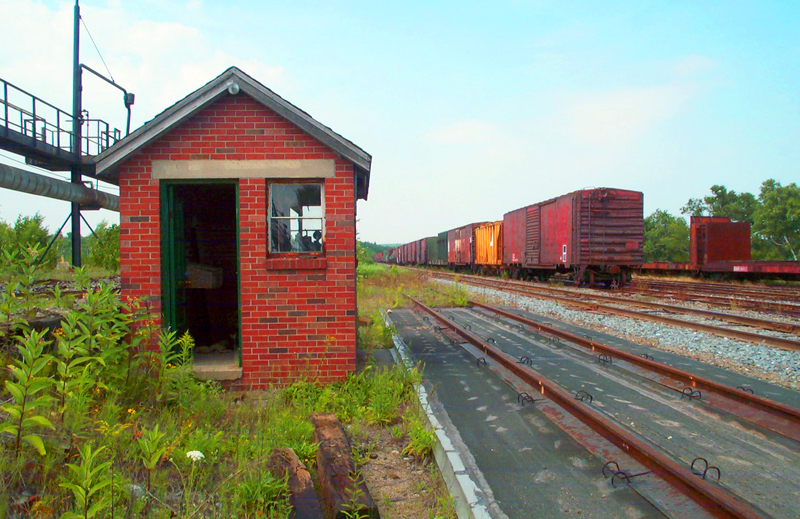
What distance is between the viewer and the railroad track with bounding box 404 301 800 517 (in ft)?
11.3

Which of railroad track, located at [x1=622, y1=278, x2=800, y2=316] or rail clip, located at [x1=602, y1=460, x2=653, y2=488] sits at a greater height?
railroad track, located at [x1=622, y1=278, x2=800, y2=316]

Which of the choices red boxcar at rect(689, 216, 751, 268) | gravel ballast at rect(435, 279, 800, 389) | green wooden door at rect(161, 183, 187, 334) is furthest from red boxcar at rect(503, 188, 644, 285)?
green wooden door at rect(161, 183, 187, 334)

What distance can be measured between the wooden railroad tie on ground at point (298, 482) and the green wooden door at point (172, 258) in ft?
9.36

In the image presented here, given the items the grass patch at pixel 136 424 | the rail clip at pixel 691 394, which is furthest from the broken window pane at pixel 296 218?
the rail clip at pixel 691 394

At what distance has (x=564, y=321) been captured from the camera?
11688 mm

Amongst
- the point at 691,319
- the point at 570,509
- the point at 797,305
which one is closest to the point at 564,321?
the point at 691,319

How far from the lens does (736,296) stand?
52.4 ft

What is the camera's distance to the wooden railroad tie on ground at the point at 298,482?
3.27 meters

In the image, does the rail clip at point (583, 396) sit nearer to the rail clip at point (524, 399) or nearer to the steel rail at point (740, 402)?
the rail clip at point (524, 399)

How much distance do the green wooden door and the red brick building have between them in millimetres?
25

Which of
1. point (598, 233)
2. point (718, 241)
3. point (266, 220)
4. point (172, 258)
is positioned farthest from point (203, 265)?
point (718, 241)

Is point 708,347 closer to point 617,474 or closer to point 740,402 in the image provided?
point 740,402

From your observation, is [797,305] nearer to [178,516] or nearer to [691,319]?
[691,319]

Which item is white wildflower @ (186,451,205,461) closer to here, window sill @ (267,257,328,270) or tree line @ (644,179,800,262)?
window sill @ (267,257,328,270)
